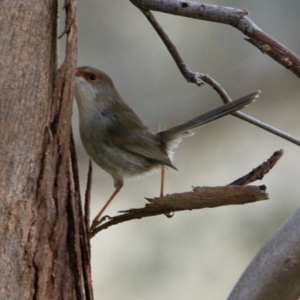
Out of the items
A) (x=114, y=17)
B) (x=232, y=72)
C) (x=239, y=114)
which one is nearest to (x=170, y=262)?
(x=232, y=72)

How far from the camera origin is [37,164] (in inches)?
84.0

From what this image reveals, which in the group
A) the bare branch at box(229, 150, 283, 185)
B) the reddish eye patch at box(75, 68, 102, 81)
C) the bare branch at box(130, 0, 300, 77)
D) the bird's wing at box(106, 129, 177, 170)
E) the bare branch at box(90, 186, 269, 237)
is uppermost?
the reddish eye patch at box(75, 68, 102, 81)

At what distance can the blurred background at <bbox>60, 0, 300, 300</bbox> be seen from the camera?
709 cm

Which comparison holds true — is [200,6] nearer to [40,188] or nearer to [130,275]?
[40,188]

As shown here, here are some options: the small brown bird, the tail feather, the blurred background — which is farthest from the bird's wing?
the blurred background

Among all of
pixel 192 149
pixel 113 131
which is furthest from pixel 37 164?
pixel 192 149

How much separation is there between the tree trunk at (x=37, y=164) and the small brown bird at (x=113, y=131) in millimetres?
1252

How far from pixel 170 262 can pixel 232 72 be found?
2.34 metres

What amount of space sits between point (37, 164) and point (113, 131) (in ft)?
4.61

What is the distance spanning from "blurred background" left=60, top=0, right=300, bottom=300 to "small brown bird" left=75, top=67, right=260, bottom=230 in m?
3.40

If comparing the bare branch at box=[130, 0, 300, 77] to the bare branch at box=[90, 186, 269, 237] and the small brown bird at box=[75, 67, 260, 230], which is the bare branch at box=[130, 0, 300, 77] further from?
the small brown bird at box=[75, 67, 260, 230]

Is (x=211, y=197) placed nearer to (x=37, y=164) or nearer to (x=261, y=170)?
(x=261, y=170)

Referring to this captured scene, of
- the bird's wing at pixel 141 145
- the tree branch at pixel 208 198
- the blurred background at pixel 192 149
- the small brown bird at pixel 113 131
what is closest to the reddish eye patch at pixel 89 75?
the small brown bird at pixel 113 131

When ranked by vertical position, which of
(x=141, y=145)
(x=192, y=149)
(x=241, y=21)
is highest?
(x=192, y=149)
